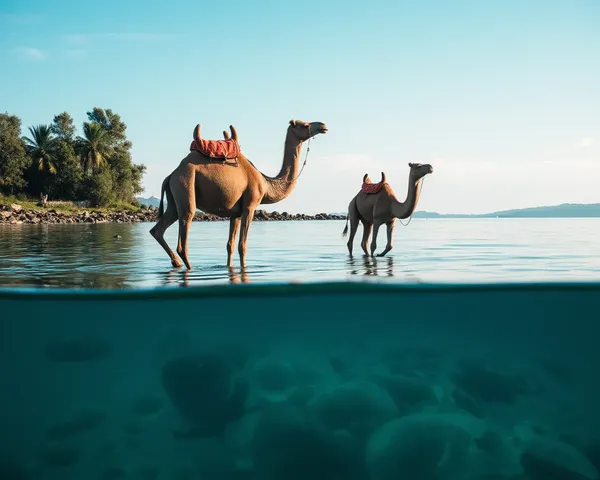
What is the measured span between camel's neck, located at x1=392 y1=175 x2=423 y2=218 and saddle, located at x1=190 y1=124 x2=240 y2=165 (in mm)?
3586

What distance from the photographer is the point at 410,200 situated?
1240cm

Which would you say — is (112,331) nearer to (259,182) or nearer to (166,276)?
A: (166,276)

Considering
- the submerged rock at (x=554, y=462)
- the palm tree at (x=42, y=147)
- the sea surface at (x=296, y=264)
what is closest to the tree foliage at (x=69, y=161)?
the palm tree at (x=42, y=147)

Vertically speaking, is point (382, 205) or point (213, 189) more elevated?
point (213, 189)

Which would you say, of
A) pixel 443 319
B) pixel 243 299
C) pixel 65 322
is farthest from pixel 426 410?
pixel 65 322

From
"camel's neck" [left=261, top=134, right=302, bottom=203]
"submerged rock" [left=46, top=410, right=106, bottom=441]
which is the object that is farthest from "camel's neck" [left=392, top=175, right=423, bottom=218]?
"submerged rock" [left=46, top=410, right=106, bottom=441]

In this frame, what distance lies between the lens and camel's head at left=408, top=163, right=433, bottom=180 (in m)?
12.2

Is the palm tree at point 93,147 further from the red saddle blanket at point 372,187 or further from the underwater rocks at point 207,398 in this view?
the underwater rocks at point 207,398

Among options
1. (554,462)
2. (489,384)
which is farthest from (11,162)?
(554,462)

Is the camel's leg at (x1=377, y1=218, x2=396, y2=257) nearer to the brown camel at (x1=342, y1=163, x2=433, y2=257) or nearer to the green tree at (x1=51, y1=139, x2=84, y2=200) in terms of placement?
the brown camel at (x1=342, y1=163, x2=433, y2=257)

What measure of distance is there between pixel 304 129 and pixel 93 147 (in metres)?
50.2

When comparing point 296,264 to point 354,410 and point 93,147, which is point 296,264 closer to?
point 354,410

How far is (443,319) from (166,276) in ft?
14.9

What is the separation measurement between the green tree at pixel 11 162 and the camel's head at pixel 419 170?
45.9 metres
